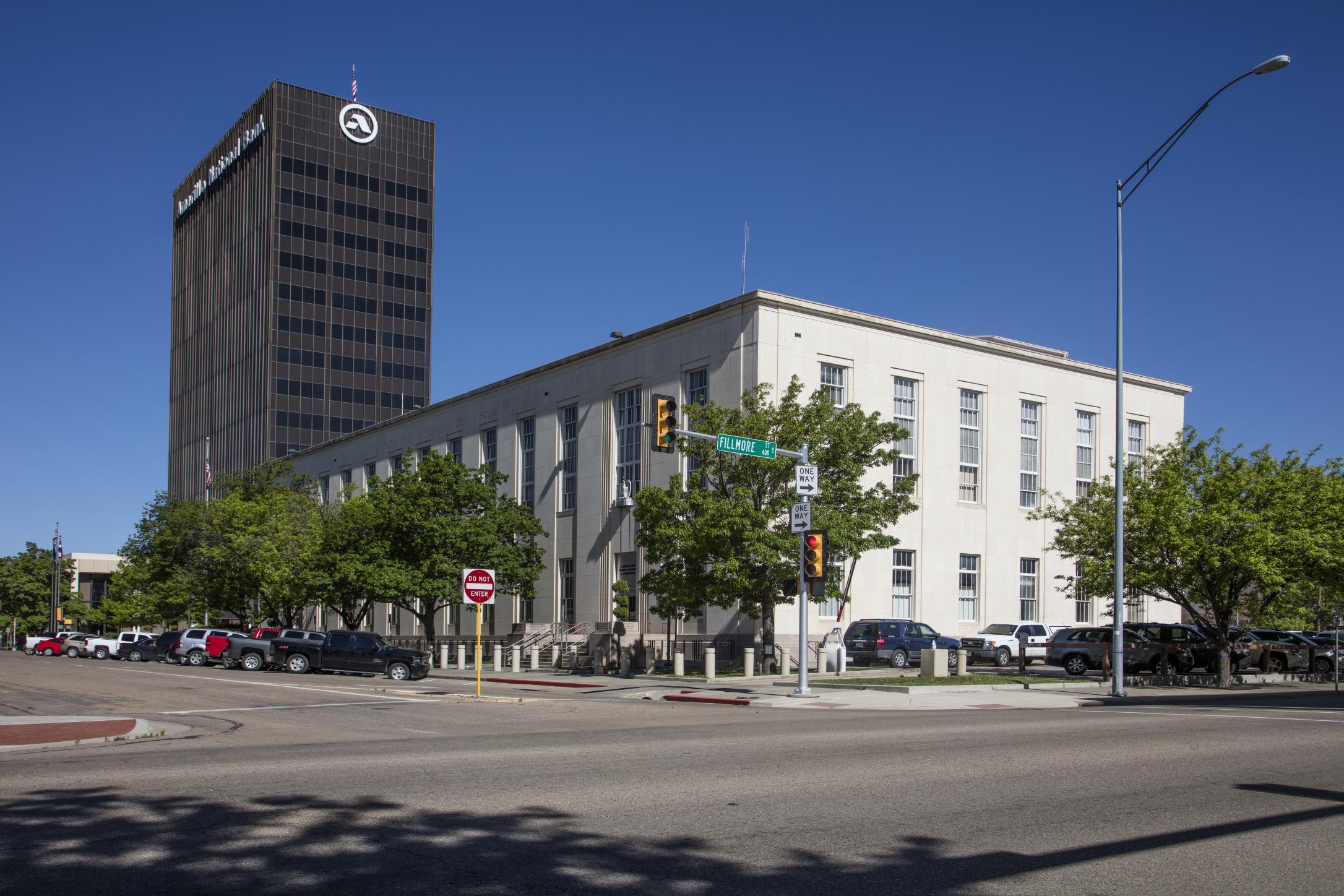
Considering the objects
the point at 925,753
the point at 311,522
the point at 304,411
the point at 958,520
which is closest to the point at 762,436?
the point at 958,520

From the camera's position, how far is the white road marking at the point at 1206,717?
2008 centimetres

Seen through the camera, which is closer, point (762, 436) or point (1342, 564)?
point (1342, 564)

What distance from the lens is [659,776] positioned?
11.5 m

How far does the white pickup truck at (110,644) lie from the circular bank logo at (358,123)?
63697mm

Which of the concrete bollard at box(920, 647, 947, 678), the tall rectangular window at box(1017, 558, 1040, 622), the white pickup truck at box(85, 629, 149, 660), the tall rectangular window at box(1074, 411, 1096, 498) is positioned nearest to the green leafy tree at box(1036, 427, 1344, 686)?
the concrete bollard at box(920, 647, 947, 678)

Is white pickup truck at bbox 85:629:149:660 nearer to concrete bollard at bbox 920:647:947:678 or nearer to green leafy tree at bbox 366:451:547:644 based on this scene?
green leafy tree at bbox 366:451:547:644

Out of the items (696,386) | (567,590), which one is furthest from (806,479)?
(567,590)

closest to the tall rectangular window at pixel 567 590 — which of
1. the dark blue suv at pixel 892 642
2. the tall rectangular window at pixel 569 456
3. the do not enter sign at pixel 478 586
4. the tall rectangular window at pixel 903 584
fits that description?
the tall rectangular window at pixel 569 456

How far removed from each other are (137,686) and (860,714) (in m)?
20.1

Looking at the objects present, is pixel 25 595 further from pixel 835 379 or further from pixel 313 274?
pixel 835 379

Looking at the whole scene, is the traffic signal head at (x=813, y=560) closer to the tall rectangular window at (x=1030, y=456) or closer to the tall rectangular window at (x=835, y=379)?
the tall rectangular window at (x=835, y=379)

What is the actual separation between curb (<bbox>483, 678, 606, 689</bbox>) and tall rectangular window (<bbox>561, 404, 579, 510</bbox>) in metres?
16.6

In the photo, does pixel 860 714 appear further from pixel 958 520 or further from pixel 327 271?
pixel 327 271

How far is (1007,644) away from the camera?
1793 inches
